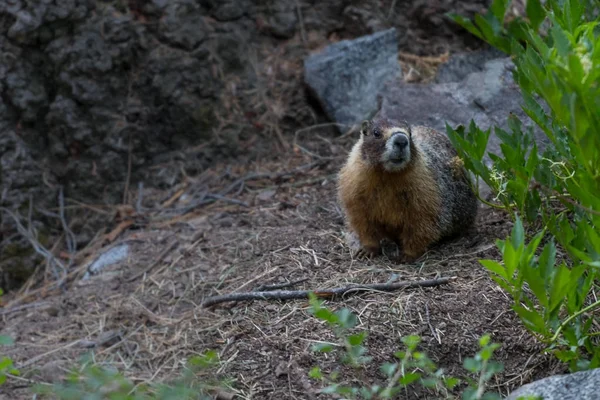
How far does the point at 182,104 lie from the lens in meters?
7.63

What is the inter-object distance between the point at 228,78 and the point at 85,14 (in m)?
1.45

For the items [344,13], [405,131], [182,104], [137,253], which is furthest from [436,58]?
[137,253]

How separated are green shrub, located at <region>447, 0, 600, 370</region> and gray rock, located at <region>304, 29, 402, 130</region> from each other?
2700 mm

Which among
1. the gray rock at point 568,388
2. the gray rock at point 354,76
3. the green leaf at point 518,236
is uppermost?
the green leaf at point 518,236

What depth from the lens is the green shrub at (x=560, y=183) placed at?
11.4ft

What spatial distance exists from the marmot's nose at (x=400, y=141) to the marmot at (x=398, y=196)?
0.04 m

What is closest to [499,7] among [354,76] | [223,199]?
[354,76]

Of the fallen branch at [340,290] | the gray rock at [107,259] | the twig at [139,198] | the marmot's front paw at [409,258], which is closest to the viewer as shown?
the fallen branch at [340,290]

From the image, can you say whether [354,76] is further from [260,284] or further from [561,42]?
[561,42]

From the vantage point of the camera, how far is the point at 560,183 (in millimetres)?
4590

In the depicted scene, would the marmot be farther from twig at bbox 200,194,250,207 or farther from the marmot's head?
twig at bbox 200,194,250,207

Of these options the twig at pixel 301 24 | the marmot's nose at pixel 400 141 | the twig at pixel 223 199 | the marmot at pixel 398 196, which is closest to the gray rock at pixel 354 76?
the twig at pixel 301 24

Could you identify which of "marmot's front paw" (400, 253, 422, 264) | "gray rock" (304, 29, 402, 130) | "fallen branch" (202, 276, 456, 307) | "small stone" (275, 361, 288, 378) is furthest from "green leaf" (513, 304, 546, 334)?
"gray rock" (304, 29, 402, 130)

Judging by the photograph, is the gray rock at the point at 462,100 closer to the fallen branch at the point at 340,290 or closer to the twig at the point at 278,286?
the fallen branch at the point at 340,290
